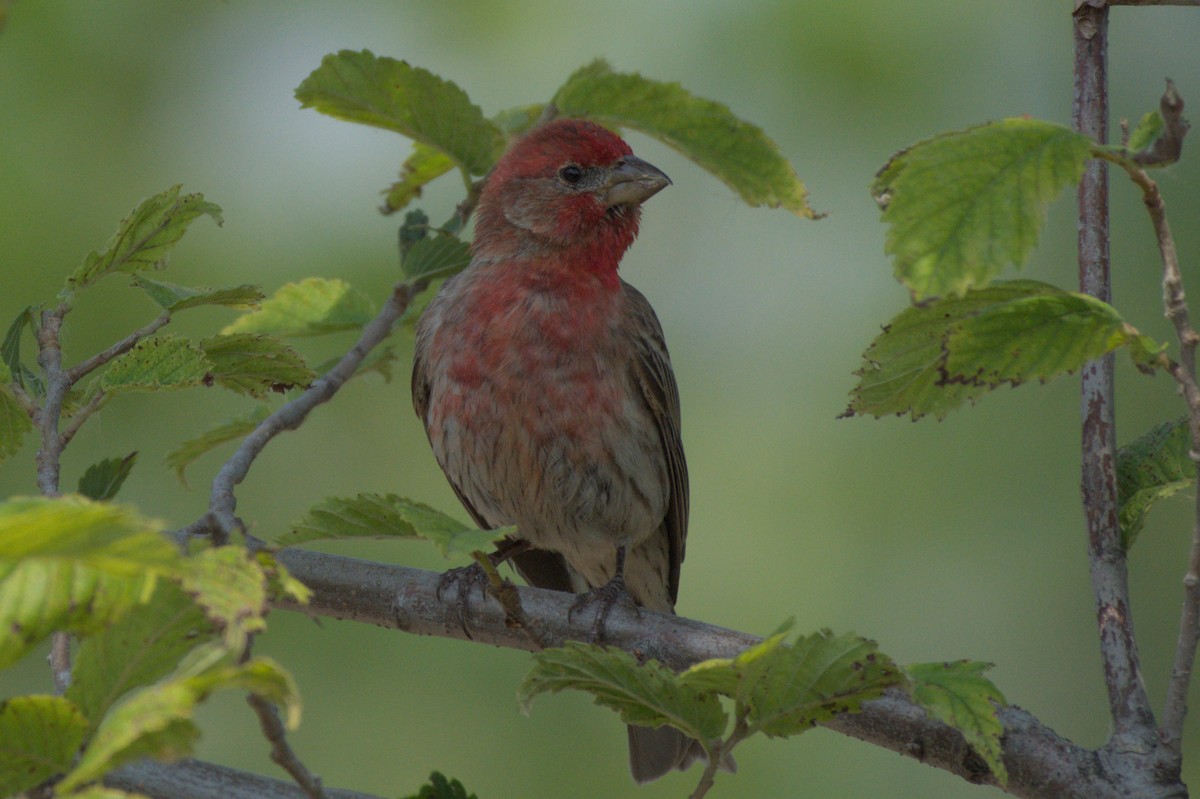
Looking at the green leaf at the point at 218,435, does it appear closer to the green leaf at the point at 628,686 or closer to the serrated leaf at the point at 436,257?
the serrated leaf at the point at 436,257

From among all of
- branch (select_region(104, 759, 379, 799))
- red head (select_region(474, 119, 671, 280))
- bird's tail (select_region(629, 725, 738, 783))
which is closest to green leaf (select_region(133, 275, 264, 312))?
branch (select_region(104, 759, 379, 799))

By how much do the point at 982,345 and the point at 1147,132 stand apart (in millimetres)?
417

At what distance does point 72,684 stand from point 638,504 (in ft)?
11.6

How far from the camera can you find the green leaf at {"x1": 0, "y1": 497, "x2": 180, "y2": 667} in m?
1.39

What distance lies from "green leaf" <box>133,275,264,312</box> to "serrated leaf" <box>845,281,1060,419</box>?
4.44 feet

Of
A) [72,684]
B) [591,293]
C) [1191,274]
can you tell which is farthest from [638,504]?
[1191,274]

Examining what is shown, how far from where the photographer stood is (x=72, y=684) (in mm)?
1807

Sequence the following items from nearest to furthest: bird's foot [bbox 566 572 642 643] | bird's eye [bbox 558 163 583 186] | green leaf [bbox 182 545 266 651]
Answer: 1. green leaf [bbox 182 545 266 651]
2. bird's foot [bbox 566 572 642 643]
3. bird's eye [bbox 558 163 583 186]

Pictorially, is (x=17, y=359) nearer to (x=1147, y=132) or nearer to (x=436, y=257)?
(x=436, y=257)

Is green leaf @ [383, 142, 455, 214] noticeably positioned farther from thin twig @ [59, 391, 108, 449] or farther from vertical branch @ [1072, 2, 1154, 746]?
vertical branch @ [1072, 2, 1154, 746]

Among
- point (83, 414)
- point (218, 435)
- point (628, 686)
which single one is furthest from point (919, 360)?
point (218, 435)

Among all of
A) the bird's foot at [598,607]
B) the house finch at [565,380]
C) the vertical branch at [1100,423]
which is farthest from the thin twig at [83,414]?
the house finch at [565,380]

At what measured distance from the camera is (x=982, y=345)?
2.26 metres

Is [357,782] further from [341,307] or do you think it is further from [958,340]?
[958,340]
